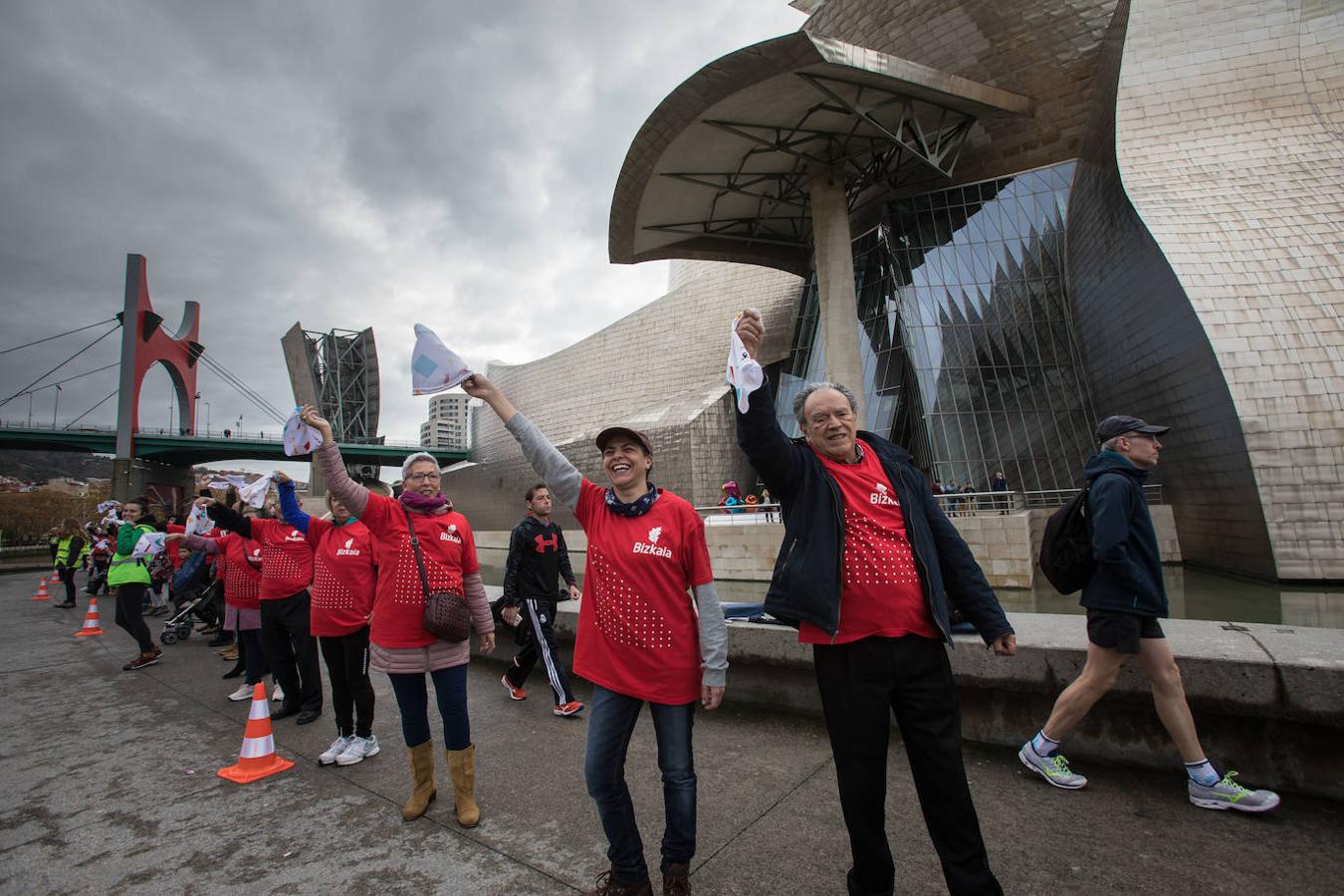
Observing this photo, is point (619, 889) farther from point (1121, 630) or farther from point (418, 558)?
point (1121, 630)

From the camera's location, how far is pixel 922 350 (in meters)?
19.2

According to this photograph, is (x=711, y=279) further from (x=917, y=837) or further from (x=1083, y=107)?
(x=917, y=837)

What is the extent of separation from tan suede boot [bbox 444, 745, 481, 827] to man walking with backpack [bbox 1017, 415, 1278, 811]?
2.45 m

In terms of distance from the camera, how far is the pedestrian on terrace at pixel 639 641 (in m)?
1.99

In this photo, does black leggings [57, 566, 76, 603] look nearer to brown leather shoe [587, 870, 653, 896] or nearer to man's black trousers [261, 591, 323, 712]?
man's black trousers [261, 591, 323, 712]

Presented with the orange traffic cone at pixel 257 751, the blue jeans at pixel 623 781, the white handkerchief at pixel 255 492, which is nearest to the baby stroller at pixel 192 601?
the white handkerchief at pixel 255 492

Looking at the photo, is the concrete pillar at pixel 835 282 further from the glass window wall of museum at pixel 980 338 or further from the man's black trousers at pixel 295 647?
the man's black trousers at pixel 295 647

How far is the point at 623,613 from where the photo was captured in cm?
214

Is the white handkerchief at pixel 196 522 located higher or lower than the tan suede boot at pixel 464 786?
higher

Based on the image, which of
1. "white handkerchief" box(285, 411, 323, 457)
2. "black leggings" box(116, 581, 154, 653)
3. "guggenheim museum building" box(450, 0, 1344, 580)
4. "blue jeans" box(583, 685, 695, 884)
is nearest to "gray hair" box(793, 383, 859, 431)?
"blue jeans" box(583, 685, 695, 884)

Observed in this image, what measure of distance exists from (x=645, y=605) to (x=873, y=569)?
767mm

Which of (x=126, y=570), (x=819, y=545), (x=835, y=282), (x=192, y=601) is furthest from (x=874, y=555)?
(x=835, y=282)

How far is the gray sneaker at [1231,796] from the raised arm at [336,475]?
370 centimetres

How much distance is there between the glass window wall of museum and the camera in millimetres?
17703
